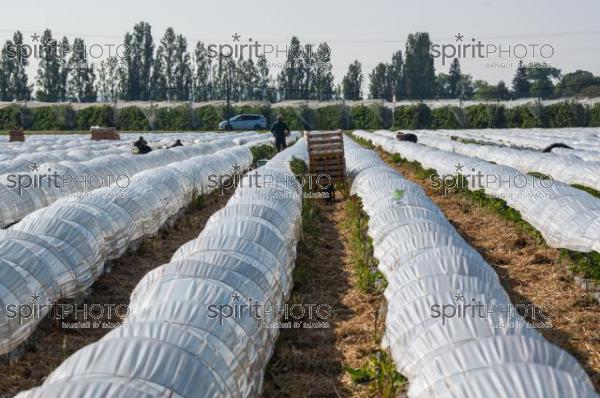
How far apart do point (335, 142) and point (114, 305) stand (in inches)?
383

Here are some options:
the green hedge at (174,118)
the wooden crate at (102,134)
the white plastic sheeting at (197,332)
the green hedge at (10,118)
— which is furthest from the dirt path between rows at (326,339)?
the green hedge at (10,118)

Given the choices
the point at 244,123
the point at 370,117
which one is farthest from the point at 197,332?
the point at 370,117

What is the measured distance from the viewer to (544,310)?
7.57 metres

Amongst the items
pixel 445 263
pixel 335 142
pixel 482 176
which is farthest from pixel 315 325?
pixel 335 142

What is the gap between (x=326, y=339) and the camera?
6.89 m

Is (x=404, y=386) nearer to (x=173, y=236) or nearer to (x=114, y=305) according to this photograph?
(x=114, y=305)

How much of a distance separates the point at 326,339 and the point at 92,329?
2.58m

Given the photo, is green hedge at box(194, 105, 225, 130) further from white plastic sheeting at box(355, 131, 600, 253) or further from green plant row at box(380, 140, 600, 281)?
white plastic sheeting at box(355, 131, 600, 253)

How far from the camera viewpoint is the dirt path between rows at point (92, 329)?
603 centimetres

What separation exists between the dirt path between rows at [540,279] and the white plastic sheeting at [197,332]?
2946 millimetres

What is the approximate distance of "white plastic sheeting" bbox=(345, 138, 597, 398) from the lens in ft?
12.4

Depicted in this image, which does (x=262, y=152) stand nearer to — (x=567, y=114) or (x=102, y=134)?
(x=102, y=134)

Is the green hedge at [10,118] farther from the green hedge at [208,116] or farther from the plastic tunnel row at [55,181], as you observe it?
the plastic tunnel row at [55,181]

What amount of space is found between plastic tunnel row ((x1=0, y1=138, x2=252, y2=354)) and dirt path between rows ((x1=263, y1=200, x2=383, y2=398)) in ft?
8.30
